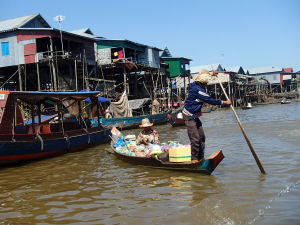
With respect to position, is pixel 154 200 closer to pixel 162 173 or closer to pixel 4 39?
pixel 162 173

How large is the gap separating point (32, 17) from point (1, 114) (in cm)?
1644

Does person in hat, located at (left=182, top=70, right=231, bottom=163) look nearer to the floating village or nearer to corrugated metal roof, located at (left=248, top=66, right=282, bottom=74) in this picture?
the floating village

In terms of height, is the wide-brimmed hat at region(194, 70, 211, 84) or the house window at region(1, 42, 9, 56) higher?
the house window at region(1, 42, 9, 56)

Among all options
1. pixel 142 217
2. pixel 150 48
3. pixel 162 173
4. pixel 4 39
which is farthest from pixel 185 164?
pixel 150 48

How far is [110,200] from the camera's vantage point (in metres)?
5.61

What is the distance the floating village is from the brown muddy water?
0.68 m

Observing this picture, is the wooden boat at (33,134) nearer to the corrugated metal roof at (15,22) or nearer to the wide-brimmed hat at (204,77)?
the wide-brimmed hat at (204,77)

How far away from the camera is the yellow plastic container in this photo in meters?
6.91

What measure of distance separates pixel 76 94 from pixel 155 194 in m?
7.07

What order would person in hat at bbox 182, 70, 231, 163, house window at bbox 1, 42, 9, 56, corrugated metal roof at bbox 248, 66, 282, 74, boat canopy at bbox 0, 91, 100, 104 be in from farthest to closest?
1. corrugated metal roof at bbox 248, 66, 282, 74
2. house window at bbox 1, 42, 9, 56
3. boat canopy at bbox 0, 91, 100, 104
4. person in hat at bbox 182, 70, 231, 163

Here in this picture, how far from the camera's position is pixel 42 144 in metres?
10.5

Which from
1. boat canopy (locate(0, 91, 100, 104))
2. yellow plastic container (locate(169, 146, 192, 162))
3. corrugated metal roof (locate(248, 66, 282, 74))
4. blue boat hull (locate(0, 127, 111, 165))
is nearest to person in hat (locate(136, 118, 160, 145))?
yellow plastic container (locate(169, 146, 192, 162))

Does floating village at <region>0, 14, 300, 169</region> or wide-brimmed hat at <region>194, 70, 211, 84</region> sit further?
floating village at <region>0, 14, 300, 169</region>

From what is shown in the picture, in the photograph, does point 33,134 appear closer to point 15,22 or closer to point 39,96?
point 39,96
